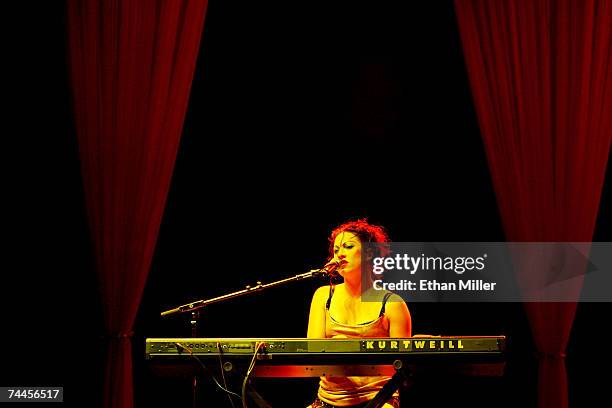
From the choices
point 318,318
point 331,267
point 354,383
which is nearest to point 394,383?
point 354,383

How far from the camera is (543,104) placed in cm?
416

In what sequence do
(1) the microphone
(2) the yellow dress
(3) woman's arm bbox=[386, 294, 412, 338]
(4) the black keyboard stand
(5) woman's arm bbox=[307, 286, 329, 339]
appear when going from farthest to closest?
(5) woman's arm bbox=[307, 286, 329, 339] < (3) woman's arm bbox=[386, 294, 412, 338] < (2) the yellow dress < (1) the microphone < (4) the black keyboard stand

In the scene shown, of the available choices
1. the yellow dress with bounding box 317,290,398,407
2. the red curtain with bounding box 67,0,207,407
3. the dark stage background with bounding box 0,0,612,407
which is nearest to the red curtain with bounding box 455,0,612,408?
the dark stage background with bounding box 0,0,612,407

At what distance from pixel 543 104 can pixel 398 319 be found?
5.13 feet

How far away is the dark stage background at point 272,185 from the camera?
4.30 meters

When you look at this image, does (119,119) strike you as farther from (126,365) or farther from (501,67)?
(501,67)

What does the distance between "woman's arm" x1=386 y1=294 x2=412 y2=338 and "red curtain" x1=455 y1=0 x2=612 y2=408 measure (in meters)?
0.94

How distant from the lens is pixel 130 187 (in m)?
4.07

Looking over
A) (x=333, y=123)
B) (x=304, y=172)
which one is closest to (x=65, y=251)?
(x=304, y=172)

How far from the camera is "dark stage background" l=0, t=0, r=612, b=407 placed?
4.30 metres

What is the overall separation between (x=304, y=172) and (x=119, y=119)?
1130 millimetres

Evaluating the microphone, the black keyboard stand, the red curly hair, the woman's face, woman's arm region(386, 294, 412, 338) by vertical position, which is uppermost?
the red curly hair

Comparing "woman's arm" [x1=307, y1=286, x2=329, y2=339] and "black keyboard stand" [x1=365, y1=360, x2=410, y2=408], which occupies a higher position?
"woman's arm" [x1=307, y1=286, x2=329, y2=339]

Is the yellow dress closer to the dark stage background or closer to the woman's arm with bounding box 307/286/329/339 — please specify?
the woman's arm with bounding box 307/286/329/339
